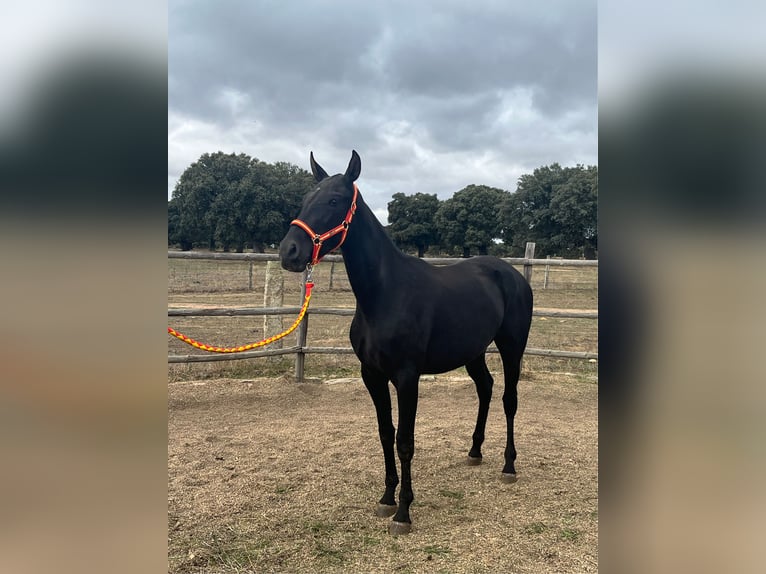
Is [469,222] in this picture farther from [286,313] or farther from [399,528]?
[399,528]

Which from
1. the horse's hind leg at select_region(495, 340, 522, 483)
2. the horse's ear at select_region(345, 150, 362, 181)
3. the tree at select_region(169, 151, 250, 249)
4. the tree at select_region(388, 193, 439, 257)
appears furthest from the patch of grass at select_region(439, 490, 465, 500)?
the tree at select_region(388, 193, 439, 257)

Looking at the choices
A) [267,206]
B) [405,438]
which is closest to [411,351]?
[405,438]

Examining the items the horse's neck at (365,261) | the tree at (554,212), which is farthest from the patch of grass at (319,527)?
the tree at (554,212)

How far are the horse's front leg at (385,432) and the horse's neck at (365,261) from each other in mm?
516

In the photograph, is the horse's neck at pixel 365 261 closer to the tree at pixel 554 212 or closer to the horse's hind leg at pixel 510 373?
the horse's hind leg at pixel 510 373

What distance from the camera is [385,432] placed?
315 cm

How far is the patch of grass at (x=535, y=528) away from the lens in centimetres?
289

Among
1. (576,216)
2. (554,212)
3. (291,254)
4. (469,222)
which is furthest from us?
(469,222)

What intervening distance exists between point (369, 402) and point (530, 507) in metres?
2.79

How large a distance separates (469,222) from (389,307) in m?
49.8

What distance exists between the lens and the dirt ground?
8.64ft

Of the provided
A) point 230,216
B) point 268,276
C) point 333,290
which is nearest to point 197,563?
point 268,276

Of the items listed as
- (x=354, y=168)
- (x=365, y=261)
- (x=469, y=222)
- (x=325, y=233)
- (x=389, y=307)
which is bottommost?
(x=389, y=307)

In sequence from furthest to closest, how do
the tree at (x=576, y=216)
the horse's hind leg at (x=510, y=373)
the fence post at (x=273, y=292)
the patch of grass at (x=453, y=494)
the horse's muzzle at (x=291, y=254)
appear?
the tree at (x=576, y=216) < the fence post at (x=273, y=292) < the horse's hind leg at (x=510, y=373) < the patch of grass at (x=453, y=494) < the horse's muzzle at (x=291, y=254)
